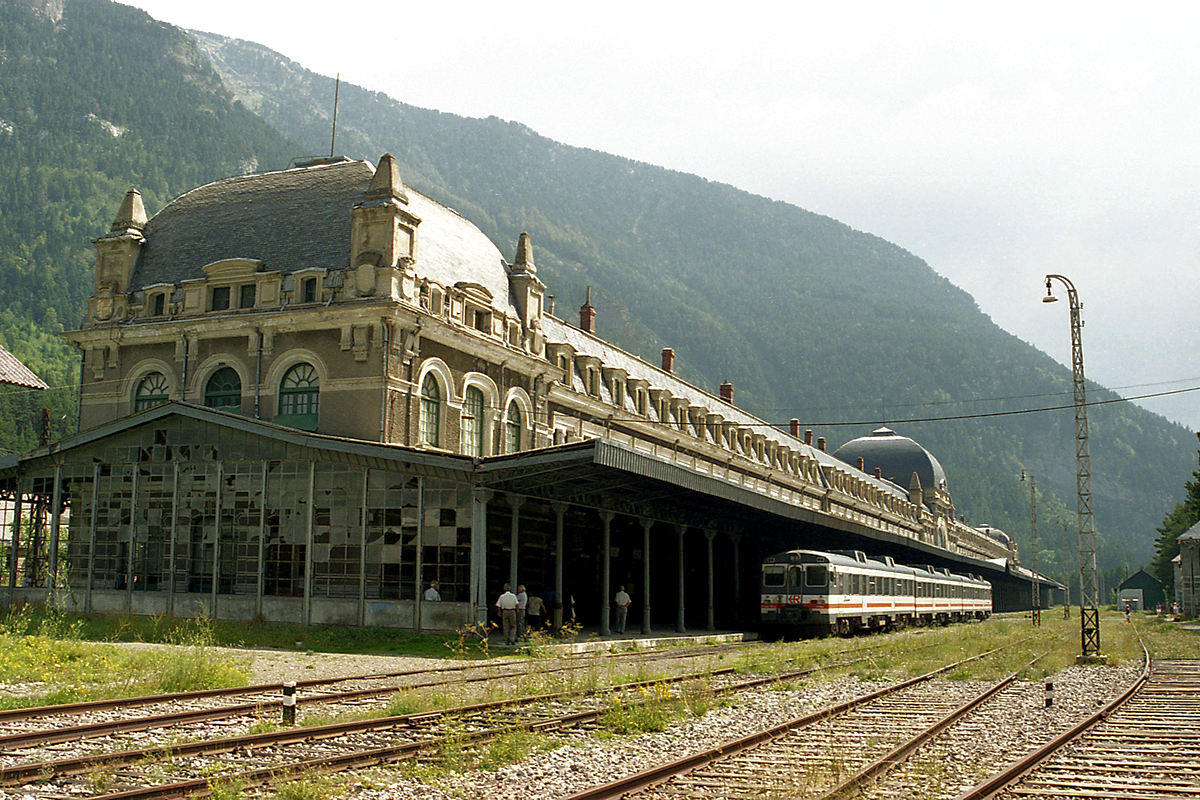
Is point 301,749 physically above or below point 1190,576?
below

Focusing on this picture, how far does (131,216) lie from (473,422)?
15103mm

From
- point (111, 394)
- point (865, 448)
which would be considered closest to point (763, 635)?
point (111, 394)

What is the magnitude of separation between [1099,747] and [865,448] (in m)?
126

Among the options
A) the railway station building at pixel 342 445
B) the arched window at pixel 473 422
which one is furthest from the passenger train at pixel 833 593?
the arched window at pixel 473 422

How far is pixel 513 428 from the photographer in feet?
131

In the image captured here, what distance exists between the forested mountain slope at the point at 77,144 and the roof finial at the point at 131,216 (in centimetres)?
5138

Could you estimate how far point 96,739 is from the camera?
458 inches

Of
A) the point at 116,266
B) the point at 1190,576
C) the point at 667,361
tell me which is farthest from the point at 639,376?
the point at 1190,576

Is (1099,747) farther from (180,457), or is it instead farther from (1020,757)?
(180,457)

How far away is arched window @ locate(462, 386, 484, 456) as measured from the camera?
3684 cm

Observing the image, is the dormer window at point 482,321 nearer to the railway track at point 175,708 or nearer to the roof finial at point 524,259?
the roof finial at point 524,259

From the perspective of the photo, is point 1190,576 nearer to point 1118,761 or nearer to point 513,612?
point 513,612

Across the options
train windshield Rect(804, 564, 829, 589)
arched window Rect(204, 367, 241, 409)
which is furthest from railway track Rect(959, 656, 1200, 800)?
arched window Rect(204, 367, 241, 409)

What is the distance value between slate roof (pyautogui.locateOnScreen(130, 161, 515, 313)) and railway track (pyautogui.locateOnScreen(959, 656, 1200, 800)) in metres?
26.1
